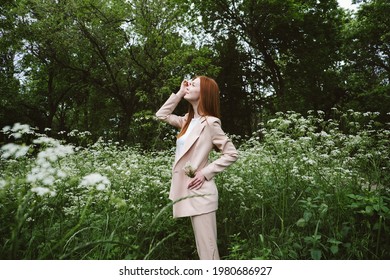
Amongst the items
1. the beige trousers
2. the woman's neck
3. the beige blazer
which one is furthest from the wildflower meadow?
the woman's neck

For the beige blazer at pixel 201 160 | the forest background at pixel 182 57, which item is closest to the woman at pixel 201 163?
the beige blazer at pixel 201 160

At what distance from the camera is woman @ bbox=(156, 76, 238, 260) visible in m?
2.63

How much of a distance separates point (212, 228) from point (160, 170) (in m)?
2.50

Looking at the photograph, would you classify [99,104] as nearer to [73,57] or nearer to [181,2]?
[73,57]

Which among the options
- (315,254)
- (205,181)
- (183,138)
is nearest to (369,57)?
(315,254)

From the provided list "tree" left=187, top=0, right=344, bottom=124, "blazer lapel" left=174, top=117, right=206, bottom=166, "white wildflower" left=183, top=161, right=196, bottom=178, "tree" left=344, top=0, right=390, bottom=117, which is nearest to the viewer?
"white wildflower" left=183, top=161, right=196, bottom=178

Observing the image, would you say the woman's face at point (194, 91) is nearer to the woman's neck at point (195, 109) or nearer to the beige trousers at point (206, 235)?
the woman's neck at point (195, 109)

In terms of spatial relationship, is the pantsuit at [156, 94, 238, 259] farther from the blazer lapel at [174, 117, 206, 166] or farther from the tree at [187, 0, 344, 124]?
the tree at [187, 0, 344, 124]

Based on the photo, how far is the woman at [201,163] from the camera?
263cm

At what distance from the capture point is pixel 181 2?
1719 centimetres

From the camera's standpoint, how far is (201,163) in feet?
9.04
